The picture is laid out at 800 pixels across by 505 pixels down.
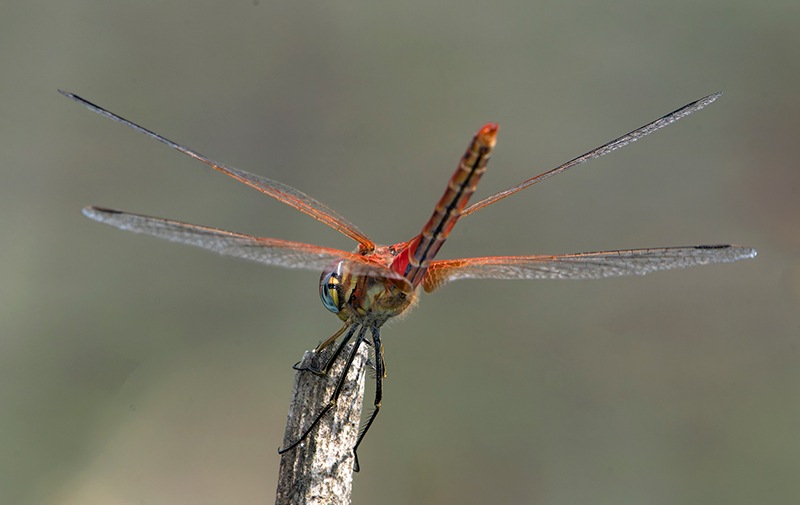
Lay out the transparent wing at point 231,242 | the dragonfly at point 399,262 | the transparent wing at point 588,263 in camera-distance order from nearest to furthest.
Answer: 1. the transparent wing at point 231,242
2. the dragonfly at point 399,262
3. the transparent wing at point 588,263

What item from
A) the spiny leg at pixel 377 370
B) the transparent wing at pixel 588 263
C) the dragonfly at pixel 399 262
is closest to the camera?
the dragonfly at pixel 399 262

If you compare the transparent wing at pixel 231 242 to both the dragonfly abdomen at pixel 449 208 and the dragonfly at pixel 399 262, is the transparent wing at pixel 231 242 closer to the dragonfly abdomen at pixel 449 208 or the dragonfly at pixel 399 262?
the dragonfly at pixel 399 262

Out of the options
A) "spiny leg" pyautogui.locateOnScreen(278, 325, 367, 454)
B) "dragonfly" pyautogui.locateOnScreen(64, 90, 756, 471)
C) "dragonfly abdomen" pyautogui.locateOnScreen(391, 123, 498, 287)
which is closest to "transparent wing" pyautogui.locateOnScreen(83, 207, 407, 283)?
"dragonfly" pyautogui.locateOnScreen(64, 90, 756, 471)

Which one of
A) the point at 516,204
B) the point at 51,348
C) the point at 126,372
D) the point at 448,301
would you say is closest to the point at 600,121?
the point at 516,204

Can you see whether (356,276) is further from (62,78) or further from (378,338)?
(62,78)

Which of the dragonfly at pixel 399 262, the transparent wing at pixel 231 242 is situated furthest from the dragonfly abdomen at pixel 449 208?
the transparent wing at pixel 231 242

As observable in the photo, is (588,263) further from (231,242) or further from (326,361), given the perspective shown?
(231,242)

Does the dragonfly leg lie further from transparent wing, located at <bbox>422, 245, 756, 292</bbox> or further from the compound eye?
transparent wing, located at <bbox>422, 245, 756, 292</bbox>
